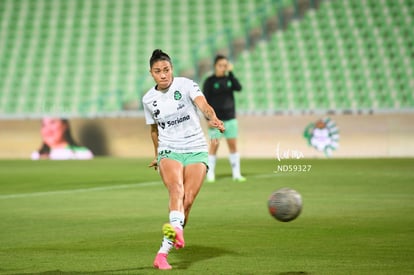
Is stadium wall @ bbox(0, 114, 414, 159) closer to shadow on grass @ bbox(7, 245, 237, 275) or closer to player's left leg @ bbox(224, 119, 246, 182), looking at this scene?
player's left leg @ bbox(224, 119, 246, 182)

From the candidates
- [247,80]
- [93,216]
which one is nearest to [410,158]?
[247,80]

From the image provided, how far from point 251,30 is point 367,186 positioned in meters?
16.5

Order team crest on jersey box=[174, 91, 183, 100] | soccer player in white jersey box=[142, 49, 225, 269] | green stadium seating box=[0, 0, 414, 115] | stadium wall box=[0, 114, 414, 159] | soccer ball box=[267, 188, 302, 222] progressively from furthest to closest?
1. green stadium seating box=[0, 0, 414, 115]
2. stadium wall box=[0, 114, 414, 159]
3. soccer ball box=[267, 188, 302, 222]
4. team crest on jersey box=[174, 91, 183, 100]
5. soccer player in white jersey box=[142, 49, 225, 269]

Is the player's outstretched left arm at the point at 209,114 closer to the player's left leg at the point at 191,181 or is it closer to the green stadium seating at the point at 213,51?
the player's left leg at the point at 191,181

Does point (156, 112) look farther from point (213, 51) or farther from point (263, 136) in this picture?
point (213, 51)

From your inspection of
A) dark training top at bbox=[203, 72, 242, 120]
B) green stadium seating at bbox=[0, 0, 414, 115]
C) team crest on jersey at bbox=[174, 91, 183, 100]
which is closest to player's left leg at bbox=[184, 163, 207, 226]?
team crest on jersey at bbox=[174, 91, 183, 100]

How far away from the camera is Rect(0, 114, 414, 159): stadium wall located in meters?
26.7

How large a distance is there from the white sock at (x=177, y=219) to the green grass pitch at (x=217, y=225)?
1.24 ft

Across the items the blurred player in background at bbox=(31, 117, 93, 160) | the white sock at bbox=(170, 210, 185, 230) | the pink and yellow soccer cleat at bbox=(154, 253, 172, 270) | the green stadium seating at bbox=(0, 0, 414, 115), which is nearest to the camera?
the pink and yellow soccer cleat at bbox=(154, 253, 172, 270)

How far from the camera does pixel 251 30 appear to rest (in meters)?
33.8

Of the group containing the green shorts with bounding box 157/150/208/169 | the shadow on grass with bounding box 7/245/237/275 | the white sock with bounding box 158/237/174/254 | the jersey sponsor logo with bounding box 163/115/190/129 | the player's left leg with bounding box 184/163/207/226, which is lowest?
the shadow on grass with bounding box 7/245/237/275

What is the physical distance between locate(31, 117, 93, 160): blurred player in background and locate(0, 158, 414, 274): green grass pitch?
6343mm

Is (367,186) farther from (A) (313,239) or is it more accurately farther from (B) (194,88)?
(B) (194,88)

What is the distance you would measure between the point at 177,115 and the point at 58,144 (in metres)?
19.5
